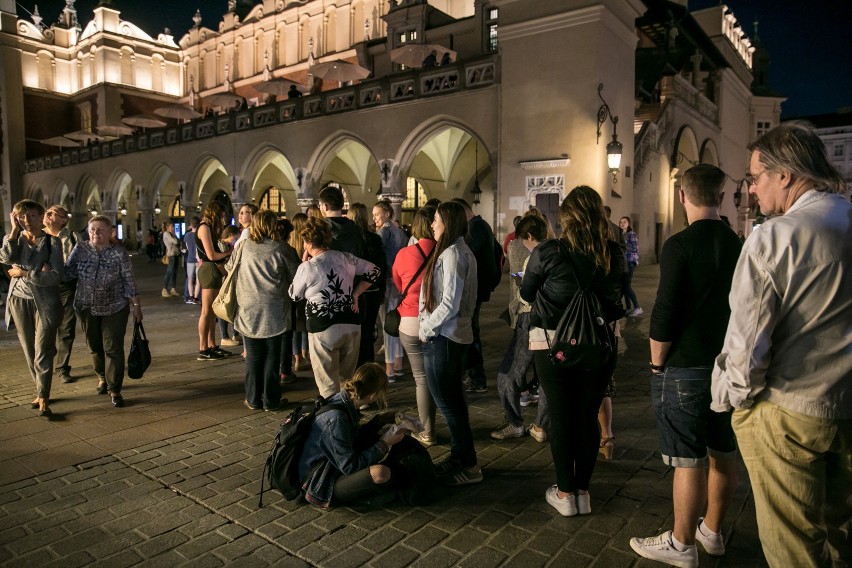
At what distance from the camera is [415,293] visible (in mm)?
4023

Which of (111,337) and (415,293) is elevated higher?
(415,293)

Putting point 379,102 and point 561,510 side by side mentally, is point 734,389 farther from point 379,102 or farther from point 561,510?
point 379,102

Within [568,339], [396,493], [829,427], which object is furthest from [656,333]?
[396,493]

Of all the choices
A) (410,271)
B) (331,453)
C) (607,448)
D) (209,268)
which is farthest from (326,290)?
(209,268)

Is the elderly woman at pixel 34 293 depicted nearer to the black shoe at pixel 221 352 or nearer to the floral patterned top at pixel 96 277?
the floral patterned top at pixel 96 277

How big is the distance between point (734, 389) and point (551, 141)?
42.4 feet

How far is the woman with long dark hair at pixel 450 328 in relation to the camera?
11.8ft

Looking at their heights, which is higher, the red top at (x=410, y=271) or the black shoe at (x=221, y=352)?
the red top at (x=410, y=271)

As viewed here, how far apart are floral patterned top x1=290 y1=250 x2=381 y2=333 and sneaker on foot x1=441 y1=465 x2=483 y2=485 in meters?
1.43

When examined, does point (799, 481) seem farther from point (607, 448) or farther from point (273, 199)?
point (273, 199)

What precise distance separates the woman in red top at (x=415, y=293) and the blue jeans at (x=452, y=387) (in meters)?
0.32

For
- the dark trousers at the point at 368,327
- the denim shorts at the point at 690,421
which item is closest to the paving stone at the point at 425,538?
the denim shorts at the point at 690,421

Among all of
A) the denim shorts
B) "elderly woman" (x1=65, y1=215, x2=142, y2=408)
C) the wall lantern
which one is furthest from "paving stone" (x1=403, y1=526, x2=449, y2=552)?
the wall lantern

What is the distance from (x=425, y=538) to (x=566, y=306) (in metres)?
1.41
